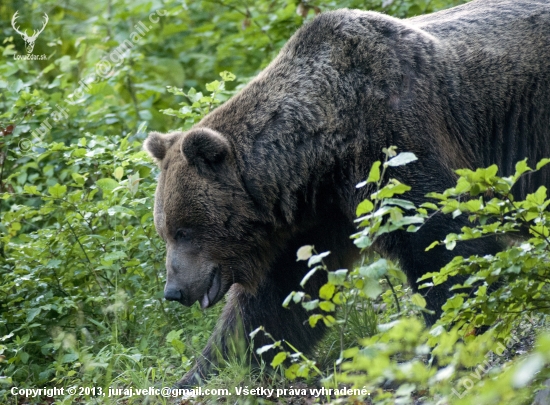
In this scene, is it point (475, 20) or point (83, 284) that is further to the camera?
point (83, 284)

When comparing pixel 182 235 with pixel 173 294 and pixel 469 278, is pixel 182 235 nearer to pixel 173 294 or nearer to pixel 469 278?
pixel 173 294

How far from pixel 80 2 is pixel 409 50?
31.4 feet

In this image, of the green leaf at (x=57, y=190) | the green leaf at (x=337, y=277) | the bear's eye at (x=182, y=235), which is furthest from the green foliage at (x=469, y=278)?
the green leaf at (x=57, y=190)

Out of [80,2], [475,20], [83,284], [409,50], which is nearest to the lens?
[409,50]

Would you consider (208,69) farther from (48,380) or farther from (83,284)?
(48,380)

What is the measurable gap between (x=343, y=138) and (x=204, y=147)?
91 cm

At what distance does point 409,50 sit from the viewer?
16.6 feet

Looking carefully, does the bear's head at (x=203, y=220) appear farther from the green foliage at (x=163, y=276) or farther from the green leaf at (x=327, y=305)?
the green leaf at (x=327, y=305)

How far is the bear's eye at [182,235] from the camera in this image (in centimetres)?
516

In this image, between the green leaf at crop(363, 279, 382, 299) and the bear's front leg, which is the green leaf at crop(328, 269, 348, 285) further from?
the bear's front leg

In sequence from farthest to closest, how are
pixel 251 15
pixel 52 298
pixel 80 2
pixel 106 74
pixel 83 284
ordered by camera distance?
pixel 80 2 → pixel 251 15 → pixel 106 74 → pixel 83 284 → pixel 52 298

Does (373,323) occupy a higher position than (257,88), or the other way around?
(257,88)

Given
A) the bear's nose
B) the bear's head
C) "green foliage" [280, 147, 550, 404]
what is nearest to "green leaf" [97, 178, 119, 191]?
the bear's head

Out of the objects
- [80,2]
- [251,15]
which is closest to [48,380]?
[251,15]
